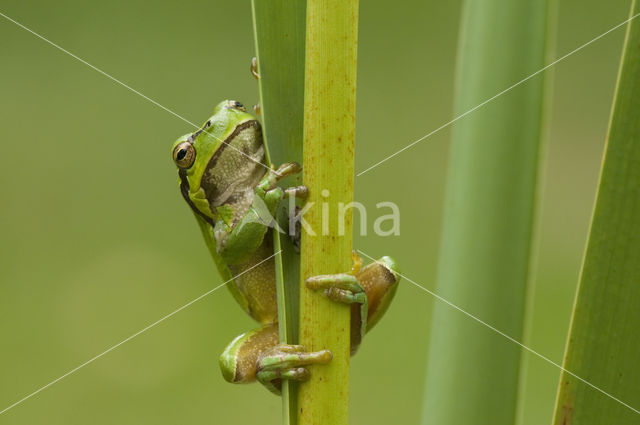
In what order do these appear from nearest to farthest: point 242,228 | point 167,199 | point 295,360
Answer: point 295,360
point 242,228
point 167,199

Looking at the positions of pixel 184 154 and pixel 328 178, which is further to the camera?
pixel 184 154

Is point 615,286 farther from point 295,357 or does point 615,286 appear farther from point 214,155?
point 214,155

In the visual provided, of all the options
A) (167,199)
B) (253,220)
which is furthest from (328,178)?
(167,199)

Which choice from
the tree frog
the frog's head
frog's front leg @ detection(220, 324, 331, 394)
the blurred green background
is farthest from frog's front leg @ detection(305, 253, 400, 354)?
the blurred green background

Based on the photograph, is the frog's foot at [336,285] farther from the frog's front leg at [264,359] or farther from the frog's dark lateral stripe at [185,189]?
the frog's dark lateral stripe at [185,189]

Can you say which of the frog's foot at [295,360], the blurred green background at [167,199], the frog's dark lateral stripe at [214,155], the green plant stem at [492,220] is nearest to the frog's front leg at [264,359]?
the frog's foot at [295,360]

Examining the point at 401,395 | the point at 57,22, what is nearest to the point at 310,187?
the point at 401,395

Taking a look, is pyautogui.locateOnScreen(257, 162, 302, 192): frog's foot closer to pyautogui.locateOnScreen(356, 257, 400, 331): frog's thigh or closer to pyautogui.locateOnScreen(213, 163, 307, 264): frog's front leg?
pyautogui.locateOnScreen(213, 163, 307, 264): frog's front leg
